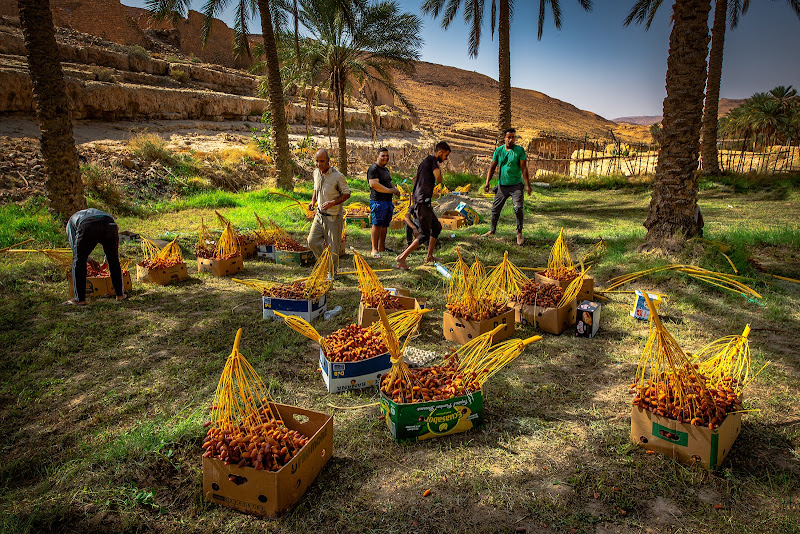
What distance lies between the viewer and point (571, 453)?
10.4 ft

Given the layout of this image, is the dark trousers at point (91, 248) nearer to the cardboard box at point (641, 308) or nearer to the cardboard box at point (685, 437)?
the cardboard box at point (685, 437)

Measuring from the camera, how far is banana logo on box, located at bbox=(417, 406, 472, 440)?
3.33 metres

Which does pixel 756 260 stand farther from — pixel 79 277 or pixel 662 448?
pixel 79 277

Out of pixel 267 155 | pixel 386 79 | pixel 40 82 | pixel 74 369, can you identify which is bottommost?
pixel 74 369

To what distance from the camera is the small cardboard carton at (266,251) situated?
27.5 ft

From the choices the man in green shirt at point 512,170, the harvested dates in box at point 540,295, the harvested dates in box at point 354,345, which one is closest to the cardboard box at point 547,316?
the harvested dates in box at point 540,295

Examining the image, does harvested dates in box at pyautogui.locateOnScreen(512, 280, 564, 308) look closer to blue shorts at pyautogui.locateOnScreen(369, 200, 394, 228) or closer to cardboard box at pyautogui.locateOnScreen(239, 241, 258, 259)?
blue shorts at pyautogui.locateOnScreen(369, 200, 394, 228)

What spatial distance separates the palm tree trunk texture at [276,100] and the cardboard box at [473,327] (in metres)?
11.9

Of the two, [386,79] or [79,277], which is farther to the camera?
[386,79]

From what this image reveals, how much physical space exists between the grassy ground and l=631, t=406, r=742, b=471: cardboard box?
0.29 ft

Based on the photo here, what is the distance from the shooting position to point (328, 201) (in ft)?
22.8

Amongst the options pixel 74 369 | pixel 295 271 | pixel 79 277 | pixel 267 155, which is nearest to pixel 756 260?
pixel 295 271

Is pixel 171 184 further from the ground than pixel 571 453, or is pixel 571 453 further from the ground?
pixel 171 184

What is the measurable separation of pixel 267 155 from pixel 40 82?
1075 centimetres
